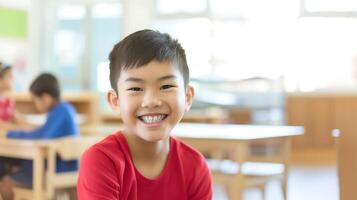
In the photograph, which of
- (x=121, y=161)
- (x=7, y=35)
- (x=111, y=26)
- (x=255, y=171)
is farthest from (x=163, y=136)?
(x=111, y=26)

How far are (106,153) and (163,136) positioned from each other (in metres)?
0.11

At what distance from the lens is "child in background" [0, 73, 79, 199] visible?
3578 mm

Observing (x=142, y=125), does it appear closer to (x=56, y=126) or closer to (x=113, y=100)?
(x=113, y=100)

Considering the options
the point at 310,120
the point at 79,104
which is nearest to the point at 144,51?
the point at 79,104

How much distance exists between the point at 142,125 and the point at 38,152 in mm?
2417

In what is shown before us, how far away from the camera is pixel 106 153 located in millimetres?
1110

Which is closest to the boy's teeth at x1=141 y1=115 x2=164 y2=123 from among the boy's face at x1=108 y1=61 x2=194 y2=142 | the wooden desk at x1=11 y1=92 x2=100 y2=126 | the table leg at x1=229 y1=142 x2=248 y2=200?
the boy's face at x1=108 y1=61 x2=194 y2=142

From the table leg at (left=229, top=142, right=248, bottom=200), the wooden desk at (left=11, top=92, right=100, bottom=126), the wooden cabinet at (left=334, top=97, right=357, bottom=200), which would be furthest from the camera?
the wooden desk at (left=11, top=92, right=100, bottom=126)

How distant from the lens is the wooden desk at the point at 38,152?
339cm

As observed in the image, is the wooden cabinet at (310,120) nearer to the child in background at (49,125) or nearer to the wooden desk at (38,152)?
the child in background at (49,125)

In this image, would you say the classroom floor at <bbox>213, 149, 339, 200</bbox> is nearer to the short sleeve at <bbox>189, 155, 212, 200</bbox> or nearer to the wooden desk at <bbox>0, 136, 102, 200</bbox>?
the wooden desk at <bbox>0, 136, 102, 200</bbox>

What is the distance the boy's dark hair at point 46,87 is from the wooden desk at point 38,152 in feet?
1.46

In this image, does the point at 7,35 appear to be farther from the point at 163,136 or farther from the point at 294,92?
the point at 163,136

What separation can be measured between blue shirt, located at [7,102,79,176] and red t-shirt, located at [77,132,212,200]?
8.20ft
